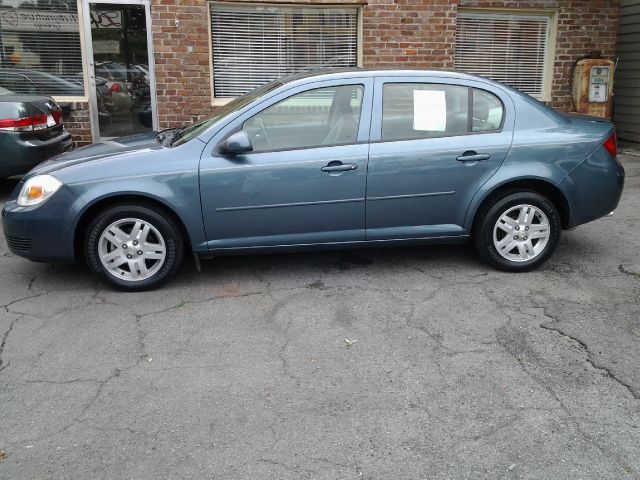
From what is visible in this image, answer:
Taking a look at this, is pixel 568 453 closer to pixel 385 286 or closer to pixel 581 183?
pixel 385 286

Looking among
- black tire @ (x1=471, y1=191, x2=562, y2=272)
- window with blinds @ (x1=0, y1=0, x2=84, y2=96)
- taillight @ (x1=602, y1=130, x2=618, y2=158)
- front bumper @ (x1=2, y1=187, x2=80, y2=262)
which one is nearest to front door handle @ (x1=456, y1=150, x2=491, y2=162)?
black tire @ (x1=471, y1=191, x2=562, y2=272)

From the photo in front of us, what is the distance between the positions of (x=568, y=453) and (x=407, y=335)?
1384 mm

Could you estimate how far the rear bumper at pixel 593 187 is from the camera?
5.11 m

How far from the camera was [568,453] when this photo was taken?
298 cm

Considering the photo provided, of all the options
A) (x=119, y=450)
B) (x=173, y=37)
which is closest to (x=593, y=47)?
(x=173, y=37)

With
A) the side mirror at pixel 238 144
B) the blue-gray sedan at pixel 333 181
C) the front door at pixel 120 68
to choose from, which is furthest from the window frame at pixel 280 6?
the side mirror at pixel 238 144

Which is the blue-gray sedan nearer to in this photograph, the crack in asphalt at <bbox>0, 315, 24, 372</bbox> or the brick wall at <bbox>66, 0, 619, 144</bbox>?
the crack in asphalt at <bbox>0, 315, 24, 372</bbox>

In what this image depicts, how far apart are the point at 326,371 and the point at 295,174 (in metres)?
1.66

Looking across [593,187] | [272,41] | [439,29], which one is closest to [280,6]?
[272,41]

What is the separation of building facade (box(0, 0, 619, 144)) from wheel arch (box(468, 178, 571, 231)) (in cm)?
481

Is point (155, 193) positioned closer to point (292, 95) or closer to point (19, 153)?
point (292, 95)

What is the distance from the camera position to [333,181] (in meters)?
4.88

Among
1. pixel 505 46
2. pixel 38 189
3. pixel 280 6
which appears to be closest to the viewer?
pixel 38 189

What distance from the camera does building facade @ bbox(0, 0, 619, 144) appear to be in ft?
31.0
